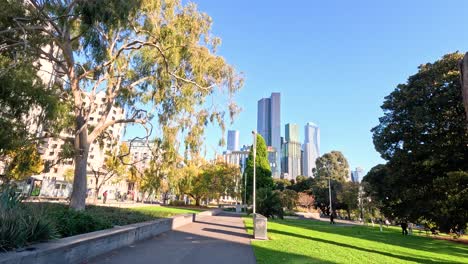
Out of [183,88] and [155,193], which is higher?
[183,88]

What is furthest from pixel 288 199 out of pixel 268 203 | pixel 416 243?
pixel 416 243

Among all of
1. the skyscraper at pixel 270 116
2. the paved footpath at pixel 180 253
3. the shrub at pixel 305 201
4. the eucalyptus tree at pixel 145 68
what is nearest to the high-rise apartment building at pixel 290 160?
the skyscraper at pixel 270 116

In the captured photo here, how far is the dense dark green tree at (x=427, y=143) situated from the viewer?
661 inches

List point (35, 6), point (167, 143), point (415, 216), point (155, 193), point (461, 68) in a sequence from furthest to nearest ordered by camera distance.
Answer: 1. point (415, 216)
2. point (155, 193)
3. point (167, 143)
4. point (35, 6)
5. point (461, 68)

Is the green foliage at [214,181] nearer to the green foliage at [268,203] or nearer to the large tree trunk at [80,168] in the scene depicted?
the green foliage at [268,203]

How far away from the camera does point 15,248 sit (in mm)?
5234

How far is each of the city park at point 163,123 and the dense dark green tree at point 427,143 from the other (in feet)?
0.23

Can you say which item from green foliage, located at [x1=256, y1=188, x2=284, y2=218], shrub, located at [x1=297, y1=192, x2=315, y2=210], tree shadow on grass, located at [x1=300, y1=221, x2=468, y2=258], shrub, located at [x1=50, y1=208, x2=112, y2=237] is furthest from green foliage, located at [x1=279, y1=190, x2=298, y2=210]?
shrub, located at [x1=50, y1=208, x2=112, y2=237]

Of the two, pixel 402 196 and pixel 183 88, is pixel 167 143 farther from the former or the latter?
pixel 402 196

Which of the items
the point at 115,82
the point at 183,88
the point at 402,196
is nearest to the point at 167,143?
the point at 183,88

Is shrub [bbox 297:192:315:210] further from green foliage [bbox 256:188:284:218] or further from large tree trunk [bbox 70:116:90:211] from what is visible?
large tree trunk [bbox 70:116:90:211]

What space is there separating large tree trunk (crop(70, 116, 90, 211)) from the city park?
48mm

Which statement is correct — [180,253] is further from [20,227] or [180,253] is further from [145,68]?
[145,68]

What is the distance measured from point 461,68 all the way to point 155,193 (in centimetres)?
1498
